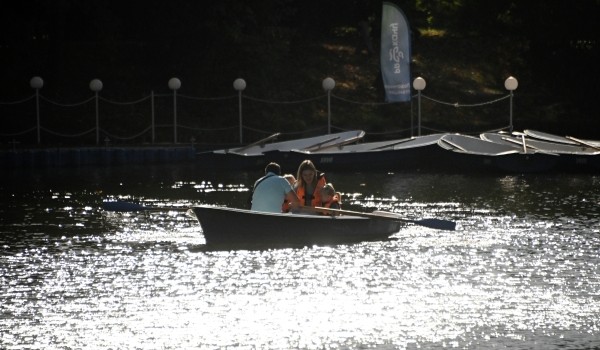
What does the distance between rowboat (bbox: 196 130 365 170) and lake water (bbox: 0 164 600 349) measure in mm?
10626

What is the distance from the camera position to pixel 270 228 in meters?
25.9

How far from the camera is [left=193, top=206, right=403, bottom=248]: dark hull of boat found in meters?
25.6

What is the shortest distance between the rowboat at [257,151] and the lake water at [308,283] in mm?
10626

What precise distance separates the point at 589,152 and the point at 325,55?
67.9ft

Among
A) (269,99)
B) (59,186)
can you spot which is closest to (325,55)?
(269,99)

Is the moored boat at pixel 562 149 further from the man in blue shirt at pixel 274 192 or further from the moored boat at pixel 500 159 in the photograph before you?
the man in blue shirt at pixel 274 192

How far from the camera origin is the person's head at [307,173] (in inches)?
1054

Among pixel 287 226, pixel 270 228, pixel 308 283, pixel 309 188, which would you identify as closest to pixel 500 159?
pixel 309 188

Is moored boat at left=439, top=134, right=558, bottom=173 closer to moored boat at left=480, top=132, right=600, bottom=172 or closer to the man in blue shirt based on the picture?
moored boat at left=480, top=132, right=600, bottom=172

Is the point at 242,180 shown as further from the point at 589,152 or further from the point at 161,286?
the point at 161,286

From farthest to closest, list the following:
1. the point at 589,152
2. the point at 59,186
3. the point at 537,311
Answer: the point at 589,152, the point at 59,186, the point at 537,311

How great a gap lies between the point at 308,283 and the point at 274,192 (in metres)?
4.19

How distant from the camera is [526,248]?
26141 mm

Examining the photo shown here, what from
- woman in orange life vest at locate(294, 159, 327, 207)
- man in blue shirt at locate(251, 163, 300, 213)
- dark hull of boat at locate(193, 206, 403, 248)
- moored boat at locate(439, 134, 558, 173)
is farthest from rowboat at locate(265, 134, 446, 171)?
man in blue shirt at locate(251, 163, 300, 213)
